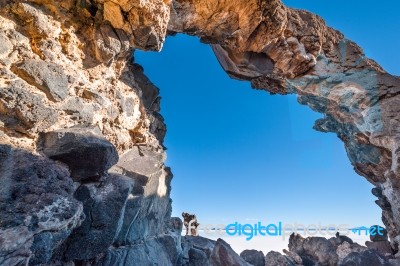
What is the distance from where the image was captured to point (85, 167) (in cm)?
391

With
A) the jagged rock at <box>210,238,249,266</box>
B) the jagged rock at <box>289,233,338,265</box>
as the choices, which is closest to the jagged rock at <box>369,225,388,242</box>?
the jagged rock at <box>289,233,338,265</box>

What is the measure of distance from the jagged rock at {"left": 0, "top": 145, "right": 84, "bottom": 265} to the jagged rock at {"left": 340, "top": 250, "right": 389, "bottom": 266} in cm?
1295

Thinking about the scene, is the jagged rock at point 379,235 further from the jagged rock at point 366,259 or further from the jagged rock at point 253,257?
the jagged rock at point 253,257

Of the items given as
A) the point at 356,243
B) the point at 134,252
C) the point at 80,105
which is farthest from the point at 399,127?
the point at 80,105

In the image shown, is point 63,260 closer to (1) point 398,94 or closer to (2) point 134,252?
(2) point 134,252

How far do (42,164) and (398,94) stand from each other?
49.5ft

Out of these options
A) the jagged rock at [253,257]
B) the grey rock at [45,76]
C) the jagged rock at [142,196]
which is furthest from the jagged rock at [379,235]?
the grey rock at [45,76]

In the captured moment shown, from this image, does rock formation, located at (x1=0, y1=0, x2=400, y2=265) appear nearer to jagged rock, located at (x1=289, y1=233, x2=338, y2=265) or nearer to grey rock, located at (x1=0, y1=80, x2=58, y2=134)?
grey rock, located at (x1=0, y1=80, x2=58, y2=134)

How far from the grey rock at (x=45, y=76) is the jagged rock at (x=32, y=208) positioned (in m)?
1.15

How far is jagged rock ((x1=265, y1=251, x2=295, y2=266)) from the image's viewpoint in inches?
532

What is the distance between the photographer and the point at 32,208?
2.84 metres

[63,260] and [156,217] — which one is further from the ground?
[156,217]

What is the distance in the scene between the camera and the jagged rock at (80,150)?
3.69 m

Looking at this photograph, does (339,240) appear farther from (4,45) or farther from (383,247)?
(4,45)
